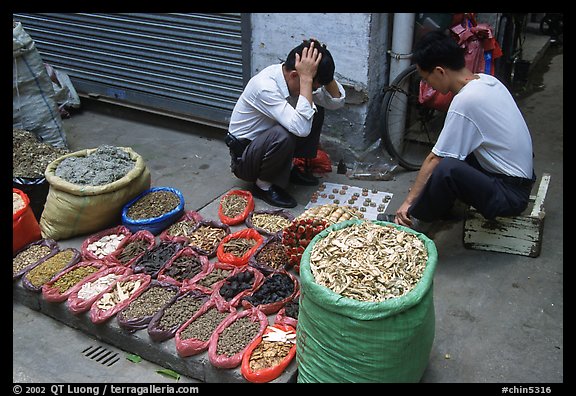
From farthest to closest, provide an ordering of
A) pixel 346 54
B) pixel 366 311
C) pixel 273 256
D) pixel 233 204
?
pixel 346 54 < pixel 233 204 < pixel 273 256 < pixel 366 311

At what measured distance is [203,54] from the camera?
17.8ft

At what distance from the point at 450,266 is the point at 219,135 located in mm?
3026

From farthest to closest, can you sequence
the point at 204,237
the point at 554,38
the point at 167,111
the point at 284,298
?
1. the point at 554,38
2. the point at 167,111
3. the point at 204,237
4. the point at 284,298

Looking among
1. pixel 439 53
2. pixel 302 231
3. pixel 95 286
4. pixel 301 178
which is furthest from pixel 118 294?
pixel 439 53

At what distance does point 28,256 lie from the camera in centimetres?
371

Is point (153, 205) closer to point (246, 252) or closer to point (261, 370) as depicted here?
point (246, 252)

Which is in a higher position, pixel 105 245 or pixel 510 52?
pixel 510 52

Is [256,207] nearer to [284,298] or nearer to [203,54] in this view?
[284,298]

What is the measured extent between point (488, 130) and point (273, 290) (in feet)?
5.37

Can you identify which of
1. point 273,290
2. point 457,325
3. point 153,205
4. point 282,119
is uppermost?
point 282,119

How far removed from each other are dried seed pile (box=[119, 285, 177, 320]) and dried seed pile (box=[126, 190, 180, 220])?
0.78 meters

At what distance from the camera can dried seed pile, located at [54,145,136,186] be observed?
3844 mm
